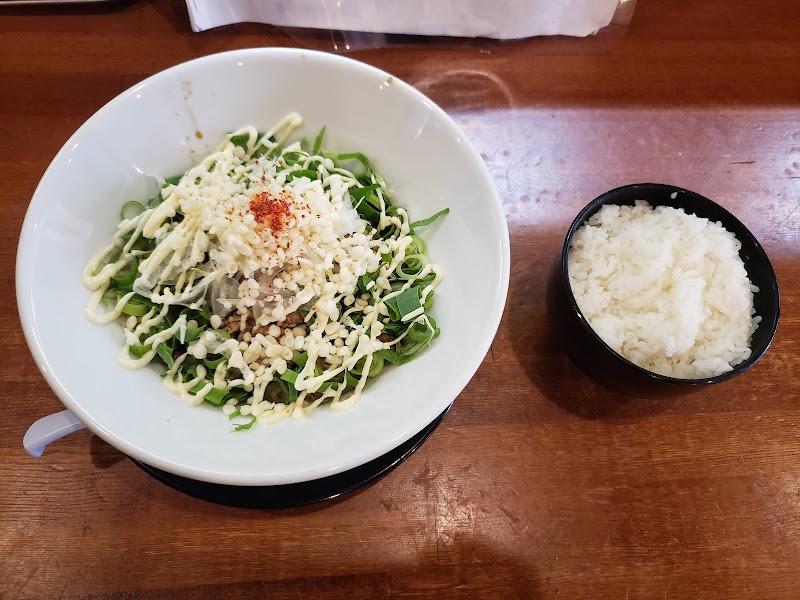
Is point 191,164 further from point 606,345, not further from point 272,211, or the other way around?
point 606,345

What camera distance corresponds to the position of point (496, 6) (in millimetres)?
1824

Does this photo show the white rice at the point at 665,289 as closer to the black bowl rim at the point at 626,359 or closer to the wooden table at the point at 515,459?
the black bowl rim at the point at 626,359

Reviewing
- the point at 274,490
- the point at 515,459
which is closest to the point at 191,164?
the point at 274,490

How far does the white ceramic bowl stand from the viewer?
973mm

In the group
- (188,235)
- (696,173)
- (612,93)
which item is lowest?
(696,173)

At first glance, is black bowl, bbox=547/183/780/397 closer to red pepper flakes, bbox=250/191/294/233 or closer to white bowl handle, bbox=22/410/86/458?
red pepper flakes, bbox=250/191/294/233

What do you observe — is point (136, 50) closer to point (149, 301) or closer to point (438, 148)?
point (149, 301)

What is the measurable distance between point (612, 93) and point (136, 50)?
5.19 ft

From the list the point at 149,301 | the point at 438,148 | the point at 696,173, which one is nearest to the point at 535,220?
the point at 438,148

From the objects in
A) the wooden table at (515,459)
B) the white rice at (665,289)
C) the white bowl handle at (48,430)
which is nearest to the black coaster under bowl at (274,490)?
the wooden table at (515,459)

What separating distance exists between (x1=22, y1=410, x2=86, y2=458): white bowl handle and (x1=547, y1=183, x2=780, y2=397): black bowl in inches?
40.5

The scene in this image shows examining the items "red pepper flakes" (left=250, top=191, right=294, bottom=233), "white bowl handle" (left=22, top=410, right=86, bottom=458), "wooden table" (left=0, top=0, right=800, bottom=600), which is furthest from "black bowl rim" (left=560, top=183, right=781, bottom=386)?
"white bowl handle" (left=22, top=410, right=86, bottom=458)

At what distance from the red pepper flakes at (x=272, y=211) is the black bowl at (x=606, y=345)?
64 centimetres

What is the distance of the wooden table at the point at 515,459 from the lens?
1148 millimetres
